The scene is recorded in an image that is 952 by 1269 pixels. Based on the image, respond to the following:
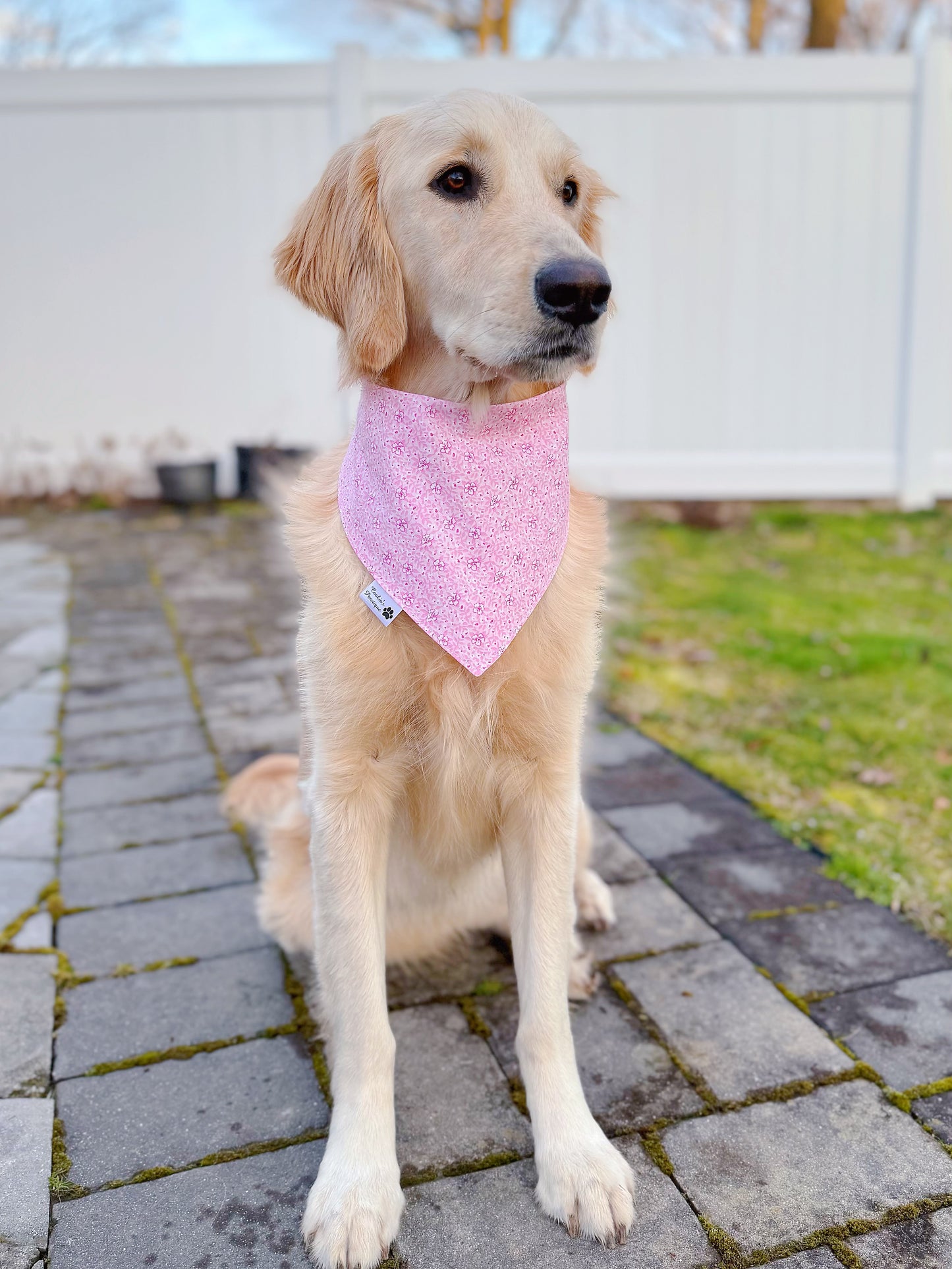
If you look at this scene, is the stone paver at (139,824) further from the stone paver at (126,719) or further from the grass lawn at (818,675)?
the grass lawn at (818,675)

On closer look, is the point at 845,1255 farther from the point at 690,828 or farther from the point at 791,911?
the point at 690,828

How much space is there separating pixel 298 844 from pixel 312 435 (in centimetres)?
570

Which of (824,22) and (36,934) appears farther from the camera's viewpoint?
(824,22)

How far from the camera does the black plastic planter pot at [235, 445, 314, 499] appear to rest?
7316mm

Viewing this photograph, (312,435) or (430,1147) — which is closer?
(430,1147)

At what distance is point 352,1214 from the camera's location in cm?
152

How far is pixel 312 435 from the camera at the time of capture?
7527mm

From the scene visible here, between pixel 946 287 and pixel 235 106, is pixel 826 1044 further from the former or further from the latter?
pixel 235 106

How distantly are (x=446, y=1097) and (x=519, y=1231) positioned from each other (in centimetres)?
33

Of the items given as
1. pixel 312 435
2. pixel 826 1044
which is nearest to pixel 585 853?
pixel 826 1044

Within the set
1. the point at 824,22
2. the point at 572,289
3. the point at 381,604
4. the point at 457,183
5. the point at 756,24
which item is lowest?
the point at 381,604

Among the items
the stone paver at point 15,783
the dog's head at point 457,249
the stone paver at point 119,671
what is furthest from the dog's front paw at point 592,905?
the stone paver at point 119,671

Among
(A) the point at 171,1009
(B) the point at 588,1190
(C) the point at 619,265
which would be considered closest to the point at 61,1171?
(A) the point at 171,1009

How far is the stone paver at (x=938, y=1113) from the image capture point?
1.72m
